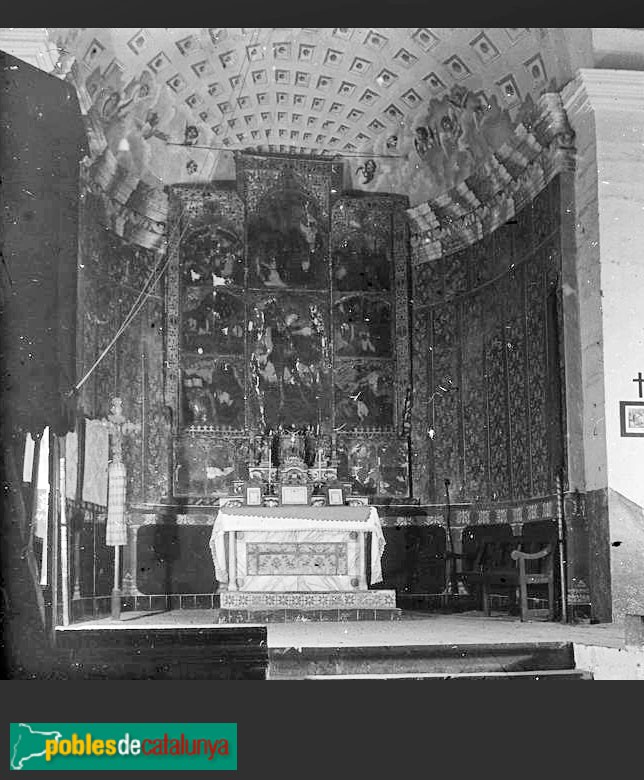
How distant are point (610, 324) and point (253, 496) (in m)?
3.56

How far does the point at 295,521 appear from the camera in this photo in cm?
964

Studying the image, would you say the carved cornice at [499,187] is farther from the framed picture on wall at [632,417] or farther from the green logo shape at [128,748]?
the green logo shape at [128,748]

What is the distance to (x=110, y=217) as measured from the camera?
10703mm

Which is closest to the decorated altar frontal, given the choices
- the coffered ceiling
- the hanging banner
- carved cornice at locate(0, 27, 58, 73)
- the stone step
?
the hanging banner

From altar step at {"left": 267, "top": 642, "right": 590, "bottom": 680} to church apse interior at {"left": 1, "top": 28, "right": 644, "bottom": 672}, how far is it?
62.3 inches

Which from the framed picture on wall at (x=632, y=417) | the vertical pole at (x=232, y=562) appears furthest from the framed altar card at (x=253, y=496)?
the framed picture on wall at (x=632, y=417)

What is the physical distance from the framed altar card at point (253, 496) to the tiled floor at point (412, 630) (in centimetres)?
108

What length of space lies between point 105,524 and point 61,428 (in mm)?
2067

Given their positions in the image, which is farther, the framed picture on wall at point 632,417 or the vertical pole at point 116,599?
the vertical pole at point 116,599

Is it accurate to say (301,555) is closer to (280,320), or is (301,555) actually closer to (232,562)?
(232,562)

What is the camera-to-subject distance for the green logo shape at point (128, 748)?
5.61 metres

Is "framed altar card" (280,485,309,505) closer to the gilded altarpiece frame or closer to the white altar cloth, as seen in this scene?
the white altar cloth

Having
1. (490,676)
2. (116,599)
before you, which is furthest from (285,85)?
(490,676)

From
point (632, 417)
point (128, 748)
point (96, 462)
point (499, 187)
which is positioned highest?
point (499, 187)
